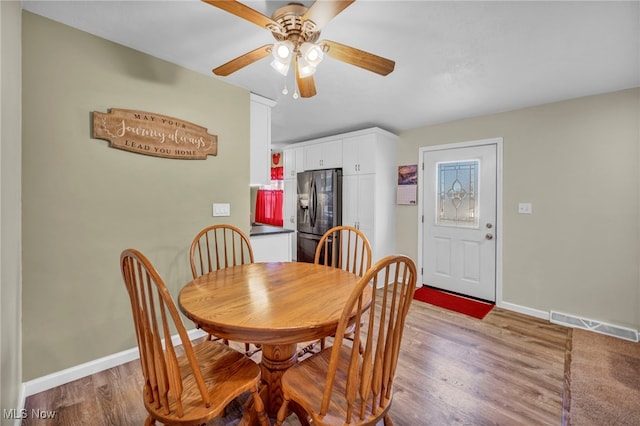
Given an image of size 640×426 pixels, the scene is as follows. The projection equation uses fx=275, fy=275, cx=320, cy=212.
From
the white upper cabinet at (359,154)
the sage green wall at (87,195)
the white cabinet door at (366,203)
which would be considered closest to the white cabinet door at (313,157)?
the white upper cabinet at (359,154)

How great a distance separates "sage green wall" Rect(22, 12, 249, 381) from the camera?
1.64 metres

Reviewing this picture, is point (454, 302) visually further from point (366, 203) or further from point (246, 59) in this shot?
point (246, 59)

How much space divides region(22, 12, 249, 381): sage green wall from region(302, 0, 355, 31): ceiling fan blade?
1.44 metres

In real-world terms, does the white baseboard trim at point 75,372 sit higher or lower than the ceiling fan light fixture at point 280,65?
lower

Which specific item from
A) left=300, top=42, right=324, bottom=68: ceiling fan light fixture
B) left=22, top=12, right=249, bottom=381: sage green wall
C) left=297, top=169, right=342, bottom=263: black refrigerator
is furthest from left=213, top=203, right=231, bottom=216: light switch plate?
left=297, top=169, right=342, bottom=263: black refrigerator

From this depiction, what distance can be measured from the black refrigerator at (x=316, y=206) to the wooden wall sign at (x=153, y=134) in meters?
1.87

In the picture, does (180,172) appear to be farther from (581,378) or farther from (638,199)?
(638,199)

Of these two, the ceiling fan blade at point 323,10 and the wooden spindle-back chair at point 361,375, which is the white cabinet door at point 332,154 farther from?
the wooden spindle-back chair at point 361,375

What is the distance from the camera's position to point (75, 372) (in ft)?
5.88

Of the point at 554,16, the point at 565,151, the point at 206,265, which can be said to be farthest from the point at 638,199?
the point at 206,265

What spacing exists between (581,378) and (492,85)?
2.36 metres

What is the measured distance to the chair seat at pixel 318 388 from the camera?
37.7 inches

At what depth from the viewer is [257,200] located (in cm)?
562

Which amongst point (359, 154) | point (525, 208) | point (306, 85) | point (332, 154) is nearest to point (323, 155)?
point (332, 154)
